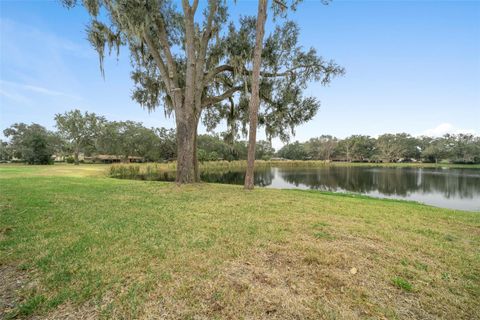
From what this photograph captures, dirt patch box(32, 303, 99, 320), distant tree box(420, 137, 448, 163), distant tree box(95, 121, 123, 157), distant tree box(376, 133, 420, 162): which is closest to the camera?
dirt patch box(32, 303, 99, 320)

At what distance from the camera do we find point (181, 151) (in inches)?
377

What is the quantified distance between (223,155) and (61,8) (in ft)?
142

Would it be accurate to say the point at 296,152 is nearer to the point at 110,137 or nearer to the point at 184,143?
the point at 110,137

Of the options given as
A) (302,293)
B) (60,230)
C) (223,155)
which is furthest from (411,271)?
(223,155)

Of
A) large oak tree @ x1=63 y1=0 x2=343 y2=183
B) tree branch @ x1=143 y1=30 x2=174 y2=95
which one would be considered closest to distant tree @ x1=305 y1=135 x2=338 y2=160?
large oak tree @ x1=63 y1=0 x2=343 y2=183

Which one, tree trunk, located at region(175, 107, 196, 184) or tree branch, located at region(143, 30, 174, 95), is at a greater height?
tree branch, located at region(143, 30, 174, 95)

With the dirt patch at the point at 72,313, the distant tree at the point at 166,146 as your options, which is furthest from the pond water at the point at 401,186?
the distant tree at the point at 166,146

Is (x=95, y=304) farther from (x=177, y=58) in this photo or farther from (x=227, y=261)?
(x=177, y=58)

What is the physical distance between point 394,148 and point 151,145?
75.6 m

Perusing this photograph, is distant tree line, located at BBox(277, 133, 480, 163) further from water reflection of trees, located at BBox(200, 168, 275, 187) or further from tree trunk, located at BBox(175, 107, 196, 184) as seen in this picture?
tree trunk, located at BBox(175, 107, 196, 184)

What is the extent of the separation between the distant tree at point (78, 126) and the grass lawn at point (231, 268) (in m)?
45.2

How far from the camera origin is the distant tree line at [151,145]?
40.2 m

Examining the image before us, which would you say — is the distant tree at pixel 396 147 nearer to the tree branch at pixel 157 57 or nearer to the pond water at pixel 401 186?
the pond water at pixel 401 186

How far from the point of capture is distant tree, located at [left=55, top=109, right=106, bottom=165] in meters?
40.4
